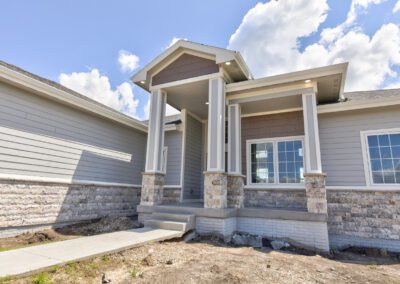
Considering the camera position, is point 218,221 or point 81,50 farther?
point 81,50

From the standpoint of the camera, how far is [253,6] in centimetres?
896

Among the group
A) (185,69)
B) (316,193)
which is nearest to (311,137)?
(316,193)

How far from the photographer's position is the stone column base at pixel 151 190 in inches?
259

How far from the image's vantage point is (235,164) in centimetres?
643

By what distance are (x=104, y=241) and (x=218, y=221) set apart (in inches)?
101

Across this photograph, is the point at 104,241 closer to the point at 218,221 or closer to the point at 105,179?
the point at 218,221

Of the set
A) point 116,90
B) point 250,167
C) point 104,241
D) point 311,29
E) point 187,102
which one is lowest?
point 104,241

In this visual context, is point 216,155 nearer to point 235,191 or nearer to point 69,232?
point 235,191

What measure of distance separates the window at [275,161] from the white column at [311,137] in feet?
4.91

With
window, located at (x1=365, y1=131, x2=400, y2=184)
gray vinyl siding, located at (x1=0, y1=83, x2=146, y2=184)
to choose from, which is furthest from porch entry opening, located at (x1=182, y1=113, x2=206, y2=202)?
window, located at (x1=365, y1=131, x2=400, y2=184)

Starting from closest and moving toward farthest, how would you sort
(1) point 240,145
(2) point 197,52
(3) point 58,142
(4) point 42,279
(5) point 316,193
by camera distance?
(4) point 42,279
(5) point 316,193
(3) point 58,142
(1) point 240,145
(2) point 197,52

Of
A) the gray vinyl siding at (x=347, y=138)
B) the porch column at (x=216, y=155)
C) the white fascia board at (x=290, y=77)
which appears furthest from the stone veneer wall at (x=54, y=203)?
the gray vinyl siding at (x=347, y=138)

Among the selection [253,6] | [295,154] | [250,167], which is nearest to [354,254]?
[295,154]

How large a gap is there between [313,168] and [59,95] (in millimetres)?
6578
